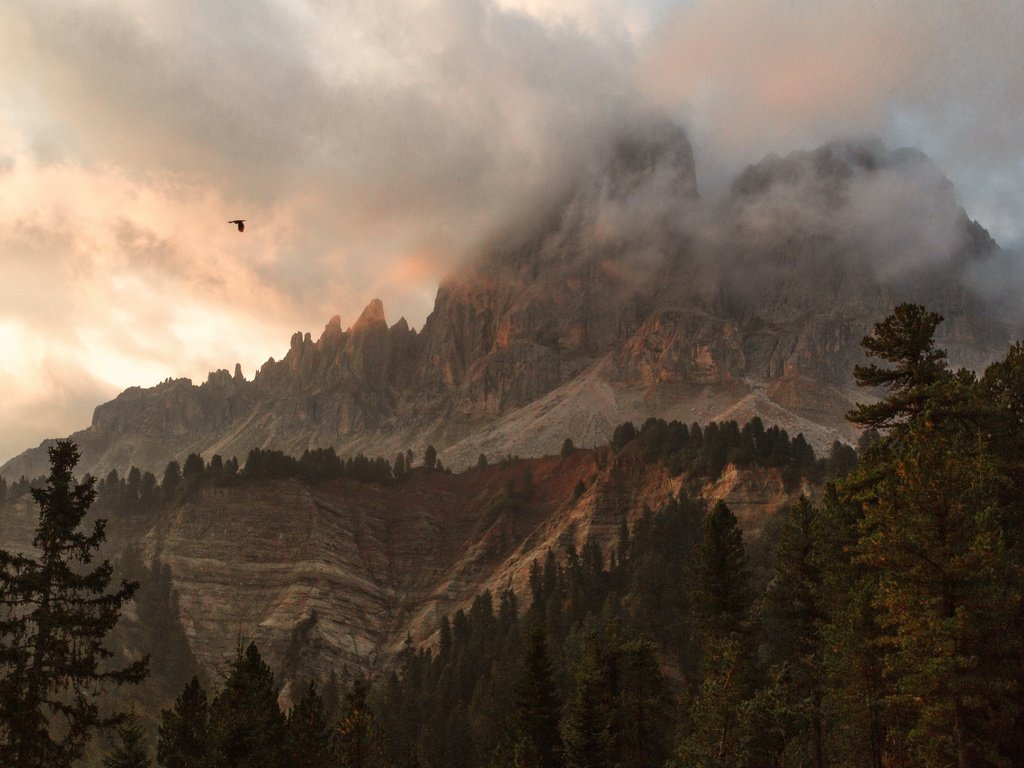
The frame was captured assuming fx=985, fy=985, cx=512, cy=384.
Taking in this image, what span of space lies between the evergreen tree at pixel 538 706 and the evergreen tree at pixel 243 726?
11.6 metres

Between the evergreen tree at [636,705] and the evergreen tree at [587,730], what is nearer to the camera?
the evergreen tree at [587,730]

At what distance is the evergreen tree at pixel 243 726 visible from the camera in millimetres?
36562

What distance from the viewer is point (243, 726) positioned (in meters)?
36.7

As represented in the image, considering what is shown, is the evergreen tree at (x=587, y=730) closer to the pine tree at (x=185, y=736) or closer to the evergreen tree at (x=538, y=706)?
the evergreen tree at (x=538, y=706)

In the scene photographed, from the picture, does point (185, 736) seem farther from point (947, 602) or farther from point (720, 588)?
point (947, 602)

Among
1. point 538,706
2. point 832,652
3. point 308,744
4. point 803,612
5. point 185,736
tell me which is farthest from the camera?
point 538,706

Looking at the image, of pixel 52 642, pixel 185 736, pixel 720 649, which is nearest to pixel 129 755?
pixel 185 736

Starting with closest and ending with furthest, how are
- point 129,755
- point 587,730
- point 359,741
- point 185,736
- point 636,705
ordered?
1. point 129,755
2. point 185,736
3. point 587,730
4. point 359,741
5. point 636,705

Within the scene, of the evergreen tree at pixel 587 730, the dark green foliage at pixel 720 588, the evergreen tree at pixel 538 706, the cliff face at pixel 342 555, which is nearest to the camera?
the evergreen tree at pixel 587 730

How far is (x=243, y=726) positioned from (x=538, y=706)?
16778 millimetres

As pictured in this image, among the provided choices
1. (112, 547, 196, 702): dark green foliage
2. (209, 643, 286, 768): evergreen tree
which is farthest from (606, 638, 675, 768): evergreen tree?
(112, 547, 196, 702): dark green foliage

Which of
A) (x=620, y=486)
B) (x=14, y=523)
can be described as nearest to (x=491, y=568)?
(x=620, y=486)

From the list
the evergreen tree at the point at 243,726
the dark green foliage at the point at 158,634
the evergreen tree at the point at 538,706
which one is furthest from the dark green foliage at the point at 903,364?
the dark green foliage at the point at 158,634

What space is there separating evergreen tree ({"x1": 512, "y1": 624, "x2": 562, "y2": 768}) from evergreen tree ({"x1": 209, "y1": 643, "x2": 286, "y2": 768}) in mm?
11595
